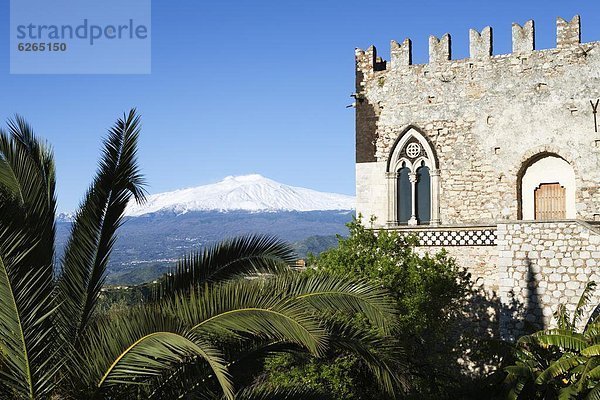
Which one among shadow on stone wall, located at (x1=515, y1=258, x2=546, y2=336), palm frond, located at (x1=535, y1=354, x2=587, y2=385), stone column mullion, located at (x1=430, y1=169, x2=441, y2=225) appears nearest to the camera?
palm frond, located at (x1=535, y1=354, x2=587, y2=385)

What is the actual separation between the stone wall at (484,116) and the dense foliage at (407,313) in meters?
2.73

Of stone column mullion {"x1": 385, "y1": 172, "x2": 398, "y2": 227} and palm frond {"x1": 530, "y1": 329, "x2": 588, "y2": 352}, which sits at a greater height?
stone column mullion {"x1": 385, "y1": 172, "x2": 398, "y2": 227}

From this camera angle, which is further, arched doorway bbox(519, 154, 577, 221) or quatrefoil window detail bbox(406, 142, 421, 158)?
quatrefoil window detail bbox(406, 142, 421, 158)

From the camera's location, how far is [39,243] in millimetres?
6910

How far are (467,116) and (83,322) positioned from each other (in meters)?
13.2

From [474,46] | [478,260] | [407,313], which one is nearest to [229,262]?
[407,313]

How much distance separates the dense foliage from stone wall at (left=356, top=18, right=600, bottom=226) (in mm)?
2734

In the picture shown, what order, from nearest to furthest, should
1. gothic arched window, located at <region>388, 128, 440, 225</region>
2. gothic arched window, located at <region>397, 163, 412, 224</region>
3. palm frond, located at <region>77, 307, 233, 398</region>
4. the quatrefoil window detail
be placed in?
palm frond, located at <region>77, 307, 233, 398</region>
gothic arched window, located at <region>388, 128, 440, 225</region>
the quatrefoil window detail
gothic arched window, located at <region>397, 163, 412, 224</region>

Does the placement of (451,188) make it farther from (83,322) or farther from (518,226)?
(83,322)

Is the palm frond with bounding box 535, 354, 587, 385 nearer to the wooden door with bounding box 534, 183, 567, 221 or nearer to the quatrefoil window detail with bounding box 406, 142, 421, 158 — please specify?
the wooden door with bounding box 534, 183, 567, 221

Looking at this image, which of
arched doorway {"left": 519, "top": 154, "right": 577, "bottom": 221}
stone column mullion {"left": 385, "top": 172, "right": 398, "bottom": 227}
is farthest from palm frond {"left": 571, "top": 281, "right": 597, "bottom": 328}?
stone column mullion {"left": 385, "top": 172, "right": 398, "bottom": 227}

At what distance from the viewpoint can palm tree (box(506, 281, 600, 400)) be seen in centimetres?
1145

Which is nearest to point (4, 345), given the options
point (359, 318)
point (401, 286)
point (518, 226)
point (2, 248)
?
point (2, 248)

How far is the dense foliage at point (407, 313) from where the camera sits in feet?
39.3
